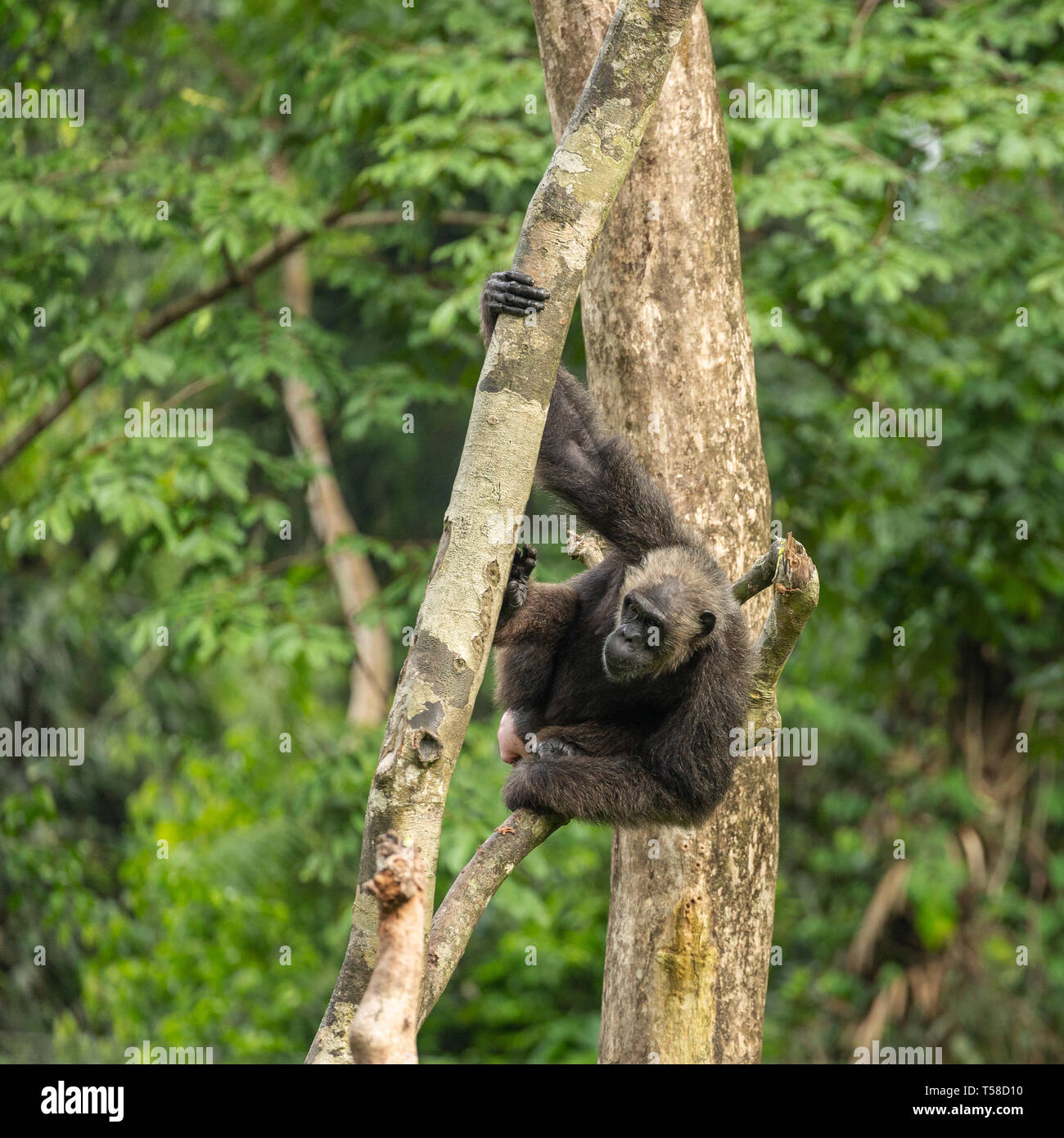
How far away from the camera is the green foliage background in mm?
7824

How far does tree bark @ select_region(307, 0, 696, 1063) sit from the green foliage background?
140 inches

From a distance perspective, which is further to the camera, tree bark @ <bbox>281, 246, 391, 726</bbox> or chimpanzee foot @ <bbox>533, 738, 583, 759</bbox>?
tree bark @ <bbox>281, 246, 391, 726</bbox>

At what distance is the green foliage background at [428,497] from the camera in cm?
782

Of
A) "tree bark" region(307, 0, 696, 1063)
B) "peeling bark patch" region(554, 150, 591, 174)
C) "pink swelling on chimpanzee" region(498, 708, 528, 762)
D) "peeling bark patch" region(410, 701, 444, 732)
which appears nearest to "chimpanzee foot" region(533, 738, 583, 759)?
"pink swelling on chimpanzee" region(498, 708, 528, 762)

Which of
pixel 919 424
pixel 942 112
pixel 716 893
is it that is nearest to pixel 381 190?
pixel 942 112

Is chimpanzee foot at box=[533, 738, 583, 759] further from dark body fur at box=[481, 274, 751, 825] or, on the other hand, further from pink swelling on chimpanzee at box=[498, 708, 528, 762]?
pink swelling on chimpanzee at box=[498, 708, 528, 762]

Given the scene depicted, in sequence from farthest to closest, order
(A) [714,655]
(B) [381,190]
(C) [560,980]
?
(C) [560,980]
(B) [381,190]
(A) [714,655]

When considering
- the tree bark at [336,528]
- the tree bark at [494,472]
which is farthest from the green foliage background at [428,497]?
the tree bark at [494,472]

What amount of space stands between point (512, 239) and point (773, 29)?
2435 mm

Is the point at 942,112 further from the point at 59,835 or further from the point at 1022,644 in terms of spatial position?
the point at 59,835

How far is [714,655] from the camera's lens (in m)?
4.87

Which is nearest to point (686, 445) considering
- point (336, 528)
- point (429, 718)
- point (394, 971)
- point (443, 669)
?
point (443, 669)

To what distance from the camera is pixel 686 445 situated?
5.24 metres
